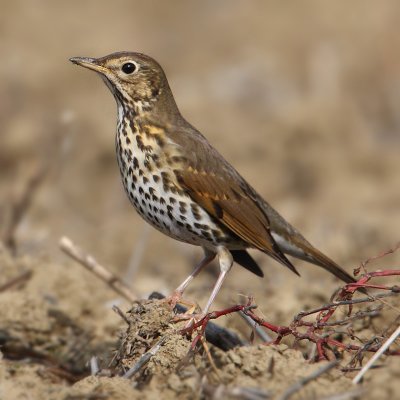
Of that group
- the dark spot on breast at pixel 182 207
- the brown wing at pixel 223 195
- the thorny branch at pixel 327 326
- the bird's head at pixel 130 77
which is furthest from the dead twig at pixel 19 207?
the thorny branch at pixel 327 326

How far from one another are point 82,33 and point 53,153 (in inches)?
222

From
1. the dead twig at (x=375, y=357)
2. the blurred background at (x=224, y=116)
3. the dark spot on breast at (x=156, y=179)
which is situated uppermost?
the blurred background at (x=224, y=116)

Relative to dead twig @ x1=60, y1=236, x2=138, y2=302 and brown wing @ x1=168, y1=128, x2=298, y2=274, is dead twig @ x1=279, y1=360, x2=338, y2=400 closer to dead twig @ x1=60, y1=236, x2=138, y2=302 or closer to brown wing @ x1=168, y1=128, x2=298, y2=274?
brown wing @ x1=168, y1=128, x2=298, y2=274

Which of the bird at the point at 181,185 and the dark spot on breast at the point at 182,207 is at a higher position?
the bird at the point at 181,185

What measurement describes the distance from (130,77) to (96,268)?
3.99 ft

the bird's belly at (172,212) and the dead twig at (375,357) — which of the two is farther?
the bird's belly at (172,212)

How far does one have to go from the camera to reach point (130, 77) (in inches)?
246

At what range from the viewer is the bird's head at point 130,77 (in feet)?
20.3

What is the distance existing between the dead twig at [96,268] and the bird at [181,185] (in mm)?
492

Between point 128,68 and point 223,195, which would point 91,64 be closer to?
point 128,68

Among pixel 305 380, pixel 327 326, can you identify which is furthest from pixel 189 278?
pixel 305 380

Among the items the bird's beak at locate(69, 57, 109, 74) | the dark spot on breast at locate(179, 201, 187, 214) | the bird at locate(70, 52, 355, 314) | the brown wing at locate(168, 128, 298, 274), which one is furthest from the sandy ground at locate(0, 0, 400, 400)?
the bird's beak at locate(69, 57, 109, 74)

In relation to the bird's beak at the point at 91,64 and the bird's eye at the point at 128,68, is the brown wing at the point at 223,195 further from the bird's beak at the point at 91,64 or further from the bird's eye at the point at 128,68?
the bird's beak at the point at 91,64

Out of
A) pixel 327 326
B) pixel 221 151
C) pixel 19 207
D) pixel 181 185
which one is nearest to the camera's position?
pixel 327 326
